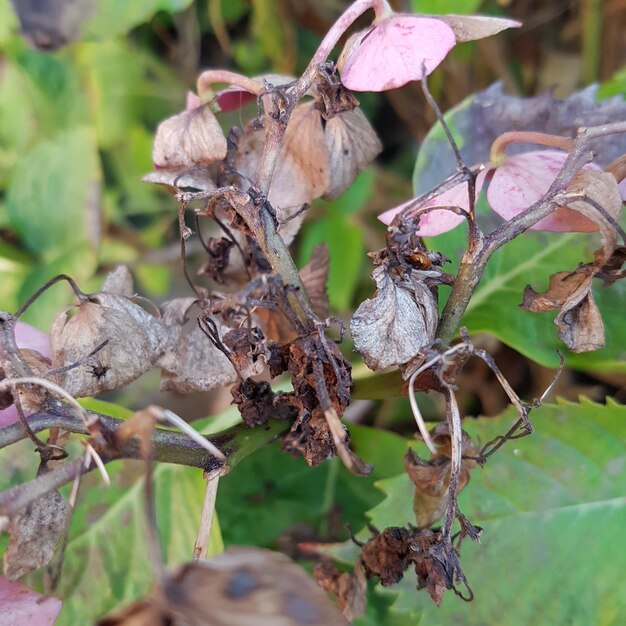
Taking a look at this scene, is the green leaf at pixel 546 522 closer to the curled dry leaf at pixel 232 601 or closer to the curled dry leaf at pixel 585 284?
the curled dry leaf at pixel 585 284

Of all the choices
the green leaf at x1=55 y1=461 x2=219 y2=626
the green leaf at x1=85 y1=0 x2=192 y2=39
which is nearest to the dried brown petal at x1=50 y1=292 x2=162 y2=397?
the green leaf at x1=55 y1=461 x2=219 y2=626

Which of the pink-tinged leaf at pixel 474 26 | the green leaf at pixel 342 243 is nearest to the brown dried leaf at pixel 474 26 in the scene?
the pink-tinged leaf at pixel 474 26

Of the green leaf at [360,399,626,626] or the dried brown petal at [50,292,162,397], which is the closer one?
the dried brown petal at [50,292,162,397]

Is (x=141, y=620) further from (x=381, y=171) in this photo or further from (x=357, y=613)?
(x=381, y=171)

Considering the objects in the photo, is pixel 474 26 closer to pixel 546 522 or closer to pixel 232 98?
pixel 232 98

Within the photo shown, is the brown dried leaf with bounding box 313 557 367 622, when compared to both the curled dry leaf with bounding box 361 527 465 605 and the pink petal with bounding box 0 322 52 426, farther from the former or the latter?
the pink petal with bounding box 0 322 52 426

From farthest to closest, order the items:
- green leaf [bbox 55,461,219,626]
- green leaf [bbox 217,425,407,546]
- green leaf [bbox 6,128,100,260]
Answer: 1. green leaf [bbox 6,128,100,260]
2. green leaf [bbox 217,425,407,546]
3. green leaf [bbox 55,461,219,626]
